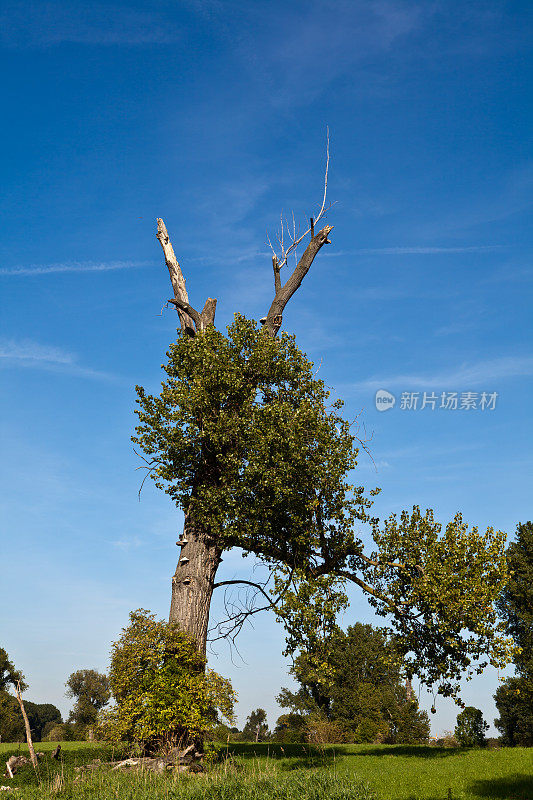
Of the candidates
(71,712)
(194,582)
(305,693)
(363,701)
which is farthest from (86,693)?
(194,582)

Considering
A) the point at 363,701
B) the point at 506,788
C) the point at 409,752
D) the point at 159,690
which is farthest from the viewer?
the point at 363,701

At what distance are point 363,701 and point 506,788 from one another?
147 ft

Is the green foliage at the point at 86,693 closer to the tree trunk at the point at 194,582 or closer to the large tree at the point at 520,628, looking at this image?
the large tree at the point at 520,628

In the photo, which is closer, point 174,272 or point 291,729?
point 174,272

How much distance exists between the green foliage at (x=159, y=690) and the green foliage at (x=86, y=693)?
60005 millimetres

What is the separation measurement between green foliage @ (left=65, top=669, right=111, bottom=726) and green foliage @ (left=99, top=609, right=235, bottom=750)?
6000 centimetres

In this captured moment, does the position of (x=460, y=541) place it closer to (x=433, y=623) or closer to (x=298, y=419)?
(x=433, y=623)

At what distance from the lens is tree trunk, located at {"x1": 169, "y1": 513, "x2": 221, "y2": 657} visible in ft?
82.2

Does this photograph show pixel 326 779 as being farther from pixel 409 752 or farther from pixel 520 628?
pixel 520 628

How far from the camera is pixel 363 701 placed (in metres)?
58.6

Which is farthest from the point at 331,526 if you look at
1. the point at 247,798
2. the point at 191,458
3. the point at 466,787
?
the point at 247,798

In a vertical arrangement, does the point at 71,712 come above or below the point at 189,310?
below

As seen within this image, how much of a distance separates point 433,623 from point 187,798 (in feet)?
39.2

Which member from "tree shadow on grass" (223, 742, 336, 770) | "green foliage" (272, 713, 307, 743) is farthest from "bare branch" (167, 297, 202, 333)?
"green foliage" (272, 713, 307, 743)
